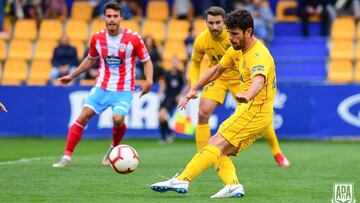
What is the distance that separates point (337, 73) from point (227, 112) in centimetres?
338

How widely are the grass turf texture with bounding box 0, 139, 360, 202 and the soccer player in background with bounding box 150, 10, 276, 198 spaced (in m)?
0.20

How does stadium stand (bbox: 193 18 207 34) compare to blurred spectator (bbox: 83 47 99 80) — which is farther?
stadium stand (bbox: 193 18 207 34)

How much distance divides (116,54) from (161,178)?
2.46 meters

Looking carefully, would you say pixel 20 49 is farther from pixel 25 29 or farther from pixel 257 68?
pixel 257 68

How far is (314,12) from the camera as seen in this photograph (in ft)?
77.7

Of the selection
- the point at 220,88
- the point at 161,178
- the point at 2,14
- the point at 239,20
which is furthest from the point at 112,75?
the point at 2,14

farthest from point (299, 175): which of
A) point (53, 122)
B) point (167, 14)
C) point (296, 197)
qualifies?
point (167, 14)

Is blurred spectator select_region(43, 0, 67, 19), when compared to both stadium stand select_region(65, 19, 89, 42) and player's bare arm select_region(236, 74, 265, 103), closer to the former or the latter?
stadium stand select_region(65, 19, 89, 42)

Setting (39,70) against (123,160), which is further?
(39,70)

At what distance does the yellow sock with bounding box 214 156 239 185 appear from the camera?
9484mm

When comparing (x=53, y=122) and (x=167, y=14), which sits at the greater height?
(x=167, y=14)

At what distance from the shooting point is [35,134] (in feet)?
68.2

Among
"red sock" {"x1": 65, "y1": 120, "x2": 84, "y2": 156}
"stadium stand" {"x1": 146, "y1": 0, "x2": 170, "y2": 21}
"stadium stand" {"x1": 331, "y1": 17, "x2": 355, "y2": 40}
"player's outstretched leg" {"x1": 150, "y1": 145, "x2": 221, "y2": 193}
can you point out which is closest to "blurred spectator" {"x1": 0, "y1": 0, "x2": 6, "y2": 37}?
"stadium stand" {"x1": 146, "y1": 0, "x2": 170, "y2": 21}

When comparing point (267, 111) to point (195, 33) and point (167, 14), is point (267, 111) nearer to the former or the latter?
point (195, 33)
